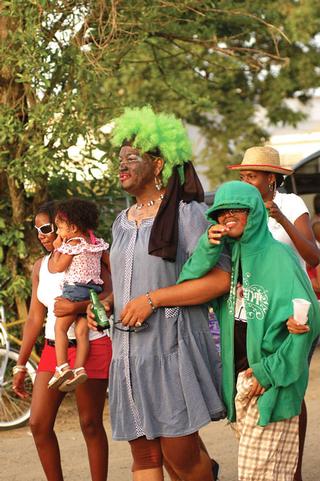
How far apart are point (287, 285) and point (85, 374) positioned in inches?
58.1

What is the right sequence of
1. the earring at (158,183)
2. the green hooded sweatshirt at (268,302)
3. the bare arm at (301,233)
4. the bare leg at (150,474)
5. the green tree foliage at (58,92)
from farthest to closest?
the green tree foliage at (58,92), the bare arm at (301,233), the earring at (158,183), the bare leg at (150,474), the green hooded sweatshirt at (268,302)

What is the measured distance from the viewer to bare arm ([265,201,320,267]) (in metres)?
5.18

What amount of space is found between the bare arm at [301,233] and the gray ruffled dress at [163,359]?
60 centimetres

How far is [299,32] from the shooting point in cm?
1902

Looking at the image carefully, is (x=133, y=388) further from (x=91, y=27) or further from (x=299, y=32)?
(x=299, y=32)

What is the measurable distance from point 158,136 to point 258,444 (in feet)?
4.76

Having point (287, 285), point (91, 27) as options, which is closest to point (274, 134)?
point (91, 27)

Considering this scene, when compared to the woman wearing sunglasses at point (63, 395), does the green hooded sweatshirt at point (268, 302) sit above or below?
above

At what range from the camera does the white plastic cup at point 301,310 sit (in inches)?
162

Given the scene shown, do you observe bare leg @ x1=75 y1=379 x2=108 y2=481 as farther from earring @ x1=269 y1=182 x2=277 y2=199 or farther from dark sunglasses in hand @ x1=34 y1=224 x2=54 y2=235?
earring @ x1=269 y1=182 x2=277 y2=199

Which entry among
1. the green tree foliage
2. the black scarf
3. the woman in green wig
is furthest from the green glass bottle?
the green tree foliage

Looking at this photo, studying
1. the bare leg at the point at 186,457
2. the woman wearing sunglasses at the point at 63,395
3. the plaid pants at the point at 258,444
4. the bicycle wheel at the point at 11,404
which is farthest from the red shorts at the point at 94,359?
the bicycle wheel at the point at 11,404

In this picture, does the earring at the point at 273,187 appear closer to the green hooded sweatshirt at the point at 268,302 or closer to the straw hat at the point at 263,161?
the straw hat at the point at 263,161

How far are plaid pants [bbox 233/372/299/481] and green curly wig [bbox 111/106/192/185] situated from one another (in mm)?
1036
